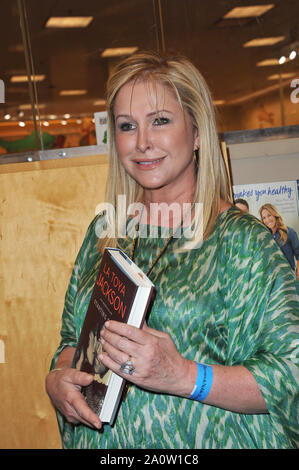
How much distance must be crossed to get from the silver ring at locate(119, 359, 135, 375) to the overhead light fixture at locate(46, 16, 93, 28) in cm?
460

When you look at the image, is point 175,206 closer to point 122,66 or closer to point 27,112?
point 122,66

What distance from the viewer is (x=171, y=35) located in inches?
174

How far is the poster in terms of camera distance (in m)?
1.89

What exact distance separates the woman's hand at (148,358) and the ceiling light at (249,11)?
4.10 m

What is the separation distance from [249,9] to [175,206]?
375 cm

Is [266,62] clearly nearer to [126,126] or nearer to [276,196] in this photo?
[276,196]

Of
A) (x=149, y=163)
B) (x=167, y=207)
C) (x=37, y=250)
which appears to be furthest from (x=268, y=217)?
(x=37, y=250)

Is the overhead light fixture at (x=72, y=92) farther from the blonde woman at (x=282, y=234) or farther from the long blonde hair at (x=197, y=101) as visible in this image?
the long blonde hair at (x=197, y=101)

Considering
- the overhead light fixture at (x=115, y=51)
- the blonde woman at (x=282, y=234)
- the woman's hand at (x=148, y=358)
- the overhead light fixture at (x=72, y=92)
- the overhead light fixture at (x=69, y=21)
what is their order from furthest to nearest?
the overhead light fixture at (x=72, y=92), the overhead light fixture at (x=69, y=21), the overhead light fixture at (x=115, y=51), the blonde woman at (x=282, y=234), the woman's hand at (x=148, y=358)

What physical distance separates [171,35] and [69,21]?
1.30 metres

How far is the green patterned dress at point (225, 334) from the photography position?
43.4 inches

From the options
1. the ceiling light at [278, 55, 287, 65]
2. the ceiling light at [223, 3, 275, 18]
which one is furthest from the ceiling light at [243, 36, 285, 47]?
the ceiling light at [223, 3, 275, 18]

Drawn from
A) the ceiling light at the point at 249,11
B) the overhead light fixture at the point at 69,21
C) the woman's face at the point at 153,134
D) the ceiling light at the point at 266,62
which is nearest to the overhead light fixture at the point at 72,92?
the overhead light fixture at the point at 69,21

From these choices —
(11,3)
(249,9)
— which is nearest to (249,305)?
(249,9)
